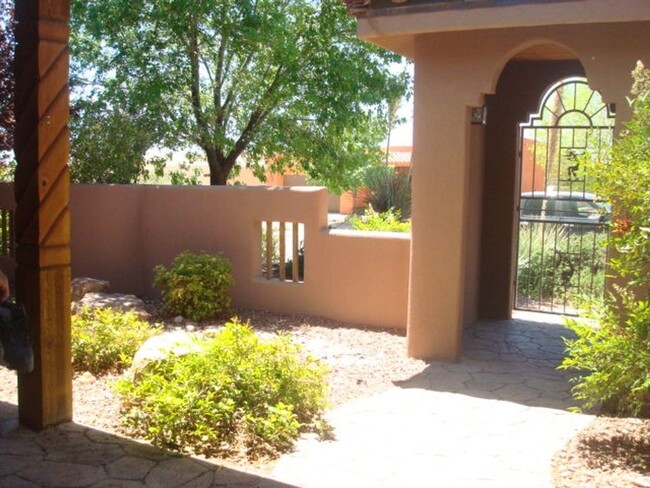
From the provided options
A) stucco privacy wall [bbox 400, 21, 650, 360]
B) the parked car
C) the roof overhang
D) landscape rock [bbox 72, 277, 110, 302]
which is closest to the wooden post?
the roof overhang

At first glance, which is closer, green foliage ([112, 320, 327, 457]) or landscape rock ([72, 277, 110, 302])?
green foliage ([112, 320, 327, 457])

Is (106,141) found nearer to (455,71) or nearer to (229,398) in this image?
(455,71)

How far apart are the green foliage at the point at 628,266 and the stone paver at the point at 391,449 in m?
0.58

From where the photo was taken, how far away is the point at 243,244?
944 cm

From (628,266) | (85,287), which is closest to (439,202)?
(628,266)

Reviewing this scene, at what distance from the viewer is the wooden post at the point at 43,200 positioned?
4438 mm

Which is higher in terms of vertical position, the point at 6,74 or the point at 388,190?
the point at 6,74

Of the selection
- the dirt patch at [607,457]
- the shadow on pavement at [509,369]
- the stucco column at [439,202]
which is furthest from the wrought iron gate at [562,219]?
the dirt patch at [607,457]

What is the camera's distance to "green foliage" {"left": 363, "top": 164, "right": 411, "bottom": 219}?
15.5 meters

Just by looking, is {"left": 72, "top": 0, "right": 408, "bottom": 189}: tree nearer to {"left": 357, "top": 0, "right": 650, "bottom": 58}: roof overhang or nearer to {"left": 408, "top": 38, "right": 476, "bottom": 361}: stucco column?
{"left": 357, "top": 0, "right": 650, "bottom": 58}: roof overhang

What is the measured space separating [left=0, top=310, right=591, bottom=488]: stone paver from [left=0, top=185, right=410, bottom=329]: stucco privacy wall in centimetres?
217

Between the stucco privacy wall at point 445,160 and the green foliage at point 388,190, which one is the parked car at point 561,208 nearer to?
the stucco privacy wall at point 445,160

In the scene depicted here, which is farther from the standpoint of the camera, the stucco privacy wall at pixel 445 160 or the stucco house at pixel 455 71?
the stucco privacy wall at pixel 445 160

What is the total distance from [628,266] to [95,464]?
3.49m
